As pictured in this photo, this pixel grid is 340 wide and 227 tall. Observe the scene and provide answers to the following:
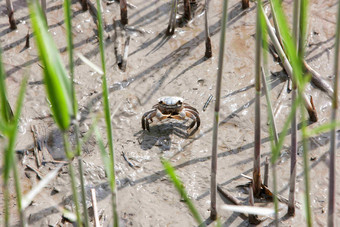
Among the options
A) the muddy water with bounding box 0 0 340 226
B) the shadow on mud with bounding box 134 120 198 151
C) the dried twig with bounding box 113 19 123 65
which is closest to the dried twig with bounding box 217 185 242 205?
the muddy water with bounding box 0 0 340 226

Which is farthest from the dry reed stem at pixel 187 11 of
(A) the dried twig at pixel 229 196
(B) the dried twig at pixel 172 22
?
(A) the dried twig at pixel 229 196

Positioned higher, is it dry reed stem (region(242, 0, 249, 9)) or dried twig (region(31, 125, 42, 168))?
dry reed stem (region(242, 0, 249, 9))

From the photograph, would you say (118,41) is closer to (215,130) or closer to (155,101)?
(155,101)

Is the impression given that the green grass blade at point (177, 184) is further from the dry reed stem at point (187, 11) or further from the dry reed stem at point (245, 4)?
the dry reed stem at point (245, 4)

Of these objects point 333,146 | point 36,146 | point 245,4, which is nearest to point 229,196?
point 36,146

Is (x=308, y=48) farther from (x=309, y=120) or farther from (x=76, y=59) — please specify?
(x=76, y=59)

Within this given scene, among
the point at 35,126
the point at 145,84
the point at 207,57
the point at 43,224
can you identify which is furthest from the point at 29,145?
the point at 207,57

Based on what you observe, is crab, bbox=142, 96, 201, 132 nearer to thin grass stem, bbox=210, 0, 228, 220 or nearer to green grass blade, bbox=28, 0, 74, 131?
thin grass stem, bbox=210, 0, 228, 220
